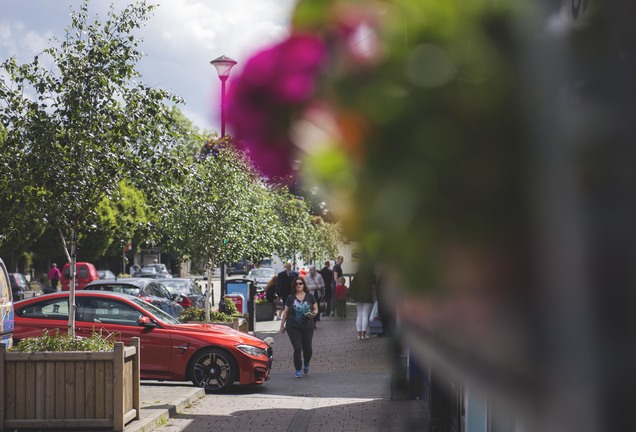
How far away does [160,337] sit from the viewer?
14.5m

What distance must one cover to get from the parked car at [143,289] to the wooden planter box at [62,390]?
12.1 metres

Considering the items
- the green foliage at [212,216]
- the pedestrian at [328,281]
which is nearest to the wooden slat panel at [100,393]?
the green foliage at [212,216]

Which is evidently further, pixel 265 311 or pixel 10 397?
pixel 265 311

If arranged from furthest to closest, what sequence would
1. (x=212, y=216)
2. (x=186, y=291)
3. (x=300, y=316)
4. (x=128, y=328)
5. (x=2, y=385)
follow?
(x=186, y=291)
(x=212, y=216)
(x=300, y=316)
(x=128, y=328)
(x=2, y=385)

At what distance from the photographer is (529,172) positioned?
717 millimetres

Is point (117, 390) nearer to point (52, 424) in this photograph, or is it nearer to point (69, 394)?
point (69, 394)

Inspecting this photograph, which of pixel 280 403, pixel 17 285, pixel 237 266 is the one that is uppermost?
pixel 237 266

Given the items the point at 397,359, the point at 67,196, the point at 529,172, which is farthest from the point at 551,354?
the point at 67,196

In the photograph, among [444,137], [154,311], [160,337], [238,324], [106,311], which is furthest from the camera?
[238,324]

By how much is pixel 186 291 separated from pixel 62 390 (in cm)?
1895

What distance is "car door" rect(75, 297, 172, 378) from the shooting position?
14453mm

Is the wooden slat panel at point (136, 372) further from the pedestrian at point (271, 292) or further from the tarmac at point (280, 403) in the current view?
the pedestrian at point (271, 292)

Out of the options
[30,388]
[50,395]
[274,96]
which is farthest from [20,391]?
[274,96]

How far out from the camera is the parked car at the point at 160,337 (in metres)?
14.5
